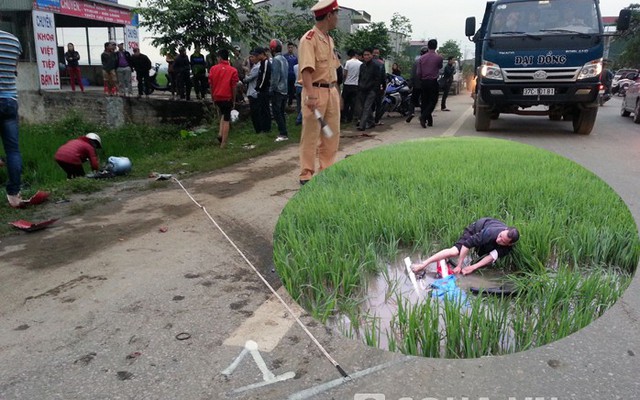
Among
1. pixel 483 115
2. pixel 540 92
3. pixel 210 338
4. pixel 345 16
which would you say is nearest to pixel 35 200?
pixel 210 338

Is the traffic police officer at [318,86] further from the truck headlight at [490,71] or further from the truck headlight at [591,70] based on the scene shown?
the truck headlight at [591,70]

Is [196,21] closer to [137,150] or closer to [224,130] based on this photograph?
[137,150]

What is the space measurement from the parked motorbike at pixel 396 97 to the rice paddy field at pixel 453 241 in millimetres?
7823

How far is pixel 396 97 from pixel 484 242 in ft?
29.6

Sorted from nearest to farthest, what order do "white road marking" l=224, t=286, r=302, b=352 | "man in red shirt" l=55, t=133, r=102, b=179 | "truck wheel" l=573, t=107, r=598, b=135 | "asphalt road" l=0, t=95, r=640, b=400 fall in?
"asphalt road" l=0, t=95, r=640, b=400
"white road marking" l=224, t=286, r=302, b=352
"truck wheel" l=573, t=107, r=598, b=135
"man in red shirt" l=55, t=133, r=102, b=179

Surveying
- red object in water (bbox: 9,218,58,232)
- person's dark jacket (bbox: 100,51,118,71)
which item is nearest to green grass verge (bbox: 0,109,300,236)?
red object in water (bbox: 9,218,58,232)

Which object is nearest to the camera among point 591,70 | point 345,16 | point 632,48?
point 591,70

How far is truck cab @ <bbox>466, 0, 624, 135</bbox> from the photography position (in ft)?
14.9

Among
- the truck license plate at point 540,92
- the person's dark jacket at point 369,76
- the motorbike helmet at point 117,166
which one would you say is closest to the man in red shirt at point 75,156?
the motorbike helmet at point 117,166

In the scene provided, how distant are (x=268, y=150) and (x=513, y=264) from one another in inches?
196

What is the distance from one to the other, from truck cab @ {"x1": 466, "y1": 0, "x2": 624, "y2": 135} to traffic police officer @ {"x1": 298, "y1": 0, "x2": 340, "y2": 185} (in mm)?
1367

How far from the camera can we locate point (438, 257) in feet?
3.76

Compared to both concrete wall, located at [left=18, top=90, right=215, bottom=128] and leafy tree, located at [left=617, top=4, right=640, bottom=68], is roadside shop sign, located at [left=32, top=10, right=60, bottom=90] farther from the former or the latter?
leafy tree, located at [left=617, top=4, right=640, bottom=68]

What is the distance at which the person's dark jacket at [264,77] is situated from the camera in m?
7.93
